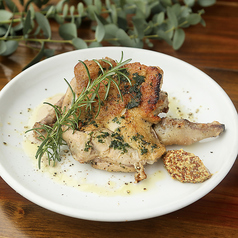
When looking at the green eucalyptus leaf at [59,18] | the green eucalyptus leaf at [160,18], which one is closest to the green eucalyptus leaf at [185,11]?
the green eucalyptus leaf at [160,18]

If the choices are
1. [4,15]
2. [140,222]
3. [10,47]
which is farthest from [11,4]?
[140,222]

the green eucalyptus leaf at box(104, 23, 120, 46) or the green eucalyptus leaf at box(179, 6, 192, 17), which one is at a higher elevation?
the green eucalyptus leaf at box(104, 23, 120, 46)

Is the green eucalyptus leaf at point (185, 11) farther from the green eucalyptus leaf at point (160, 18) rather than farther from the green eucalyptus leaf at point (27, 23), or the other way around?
the green eucalyptus leaf at point (27, 23)

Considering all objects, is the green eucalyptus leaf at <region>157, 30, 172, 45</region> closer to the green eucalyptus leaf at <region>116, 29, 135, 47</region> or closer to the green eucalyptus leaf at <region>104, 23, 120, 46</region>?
the green eucalyptus leaf at <region>116, 29, 135, 47</region>

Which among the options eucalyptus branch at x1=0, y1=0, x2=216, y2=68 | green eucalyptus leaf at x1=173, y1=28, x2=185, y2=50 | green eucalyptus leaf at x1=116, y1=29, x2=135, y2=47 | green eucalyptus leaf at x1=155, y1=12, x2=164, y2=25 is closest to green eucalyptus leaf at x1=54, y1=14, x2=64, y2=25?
eucalyptus branch at x1=0, y1=0, x2=216, y2=68

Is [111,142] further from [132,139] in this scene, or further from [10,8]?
[10,8]

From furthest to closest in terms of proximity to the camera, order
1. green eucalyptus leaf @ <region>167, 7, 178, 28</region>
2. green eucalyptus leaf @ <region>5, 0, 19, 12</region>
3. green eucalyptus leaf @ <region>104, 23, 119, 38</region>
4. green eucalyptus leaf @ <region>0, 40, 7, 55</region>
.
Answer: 1. green eucalyptus leaf @ <region>5, 0, 19, 12</region>
2. green eucalyptus leaf @ <region>167, 7, 178, 28</region>
3. green eucalyptus leaf @ <region>104, 23, 119, 38</region>
4. green eucalyptus leaf @ <region>0, 40, 7, 55</region>

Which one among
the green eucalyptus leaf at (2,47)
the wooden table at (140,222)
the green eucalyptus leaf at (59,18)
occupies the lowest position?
the wooden table at (140,222)
